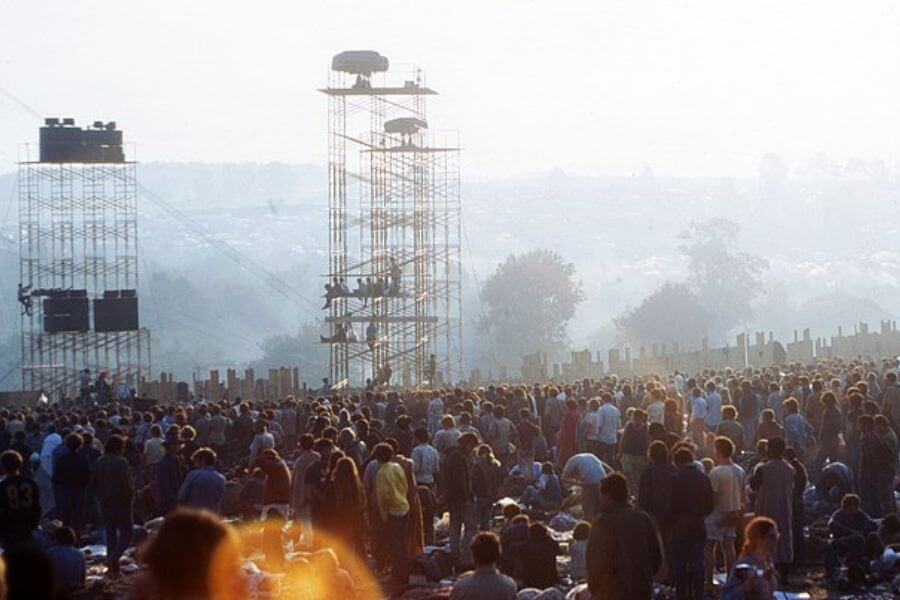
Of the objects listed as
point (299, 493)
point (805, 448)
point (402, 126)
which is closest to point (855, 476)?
point (805, 448)

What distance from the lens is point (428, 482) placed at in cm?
2072

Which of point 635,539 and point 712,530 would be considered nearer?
point 635,539

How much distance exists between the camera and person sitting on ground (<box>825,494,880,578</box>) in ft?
58.6

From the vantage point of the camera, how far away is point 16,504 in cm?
1631

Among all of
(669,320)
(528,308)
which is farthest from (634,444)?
(528,308)

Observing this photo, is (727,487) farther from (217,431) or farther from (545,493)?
(217,431)

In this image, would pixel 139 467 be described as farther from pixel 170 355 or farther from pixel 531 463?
pixel 170 355

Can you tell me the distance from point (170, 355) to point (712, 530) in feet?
387

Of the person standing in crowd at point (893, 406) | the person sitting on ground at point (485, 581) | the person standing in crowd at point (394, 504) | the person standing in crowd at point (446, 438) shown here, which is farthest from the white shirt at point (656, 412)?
the person sitting on ground at point (485, 581)

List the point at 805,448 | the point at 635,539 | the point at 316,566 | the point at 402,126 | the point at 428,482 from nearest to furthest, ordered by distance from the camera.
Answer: the point at 635,539, the point at 316,566, the point at 428,482, the point at 805,448, the point at 402,126

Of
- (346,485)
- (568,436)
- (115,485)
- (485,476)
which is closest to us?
(346,485)

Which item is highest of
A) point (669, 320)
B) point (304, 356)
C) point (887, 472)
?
point (669, 320)

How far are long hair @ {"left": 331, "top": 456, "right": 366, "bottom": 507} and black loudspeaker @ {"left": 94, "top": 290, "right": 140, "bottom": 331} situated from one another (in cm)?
3921

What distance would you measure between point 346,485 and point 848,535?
5.08 meters
